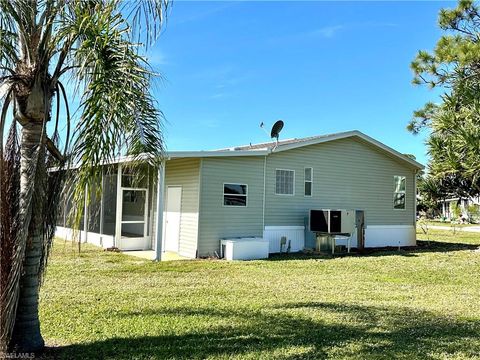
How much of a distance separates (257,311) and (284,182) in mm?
8493

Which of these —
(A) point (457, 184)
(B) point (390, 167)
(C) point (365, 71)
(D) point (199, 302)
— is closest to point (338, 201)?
(B) point (390, 167)

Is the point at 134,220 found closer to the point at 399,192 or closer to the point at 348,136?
the point at 348,136

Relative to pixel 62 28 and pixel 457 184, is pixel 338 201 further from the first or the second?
pixel 62 28

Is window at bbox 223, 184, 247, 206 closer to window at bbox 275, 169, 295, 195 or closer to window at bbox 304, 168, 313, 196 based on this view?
window at bbox 275, 169, 295, 195

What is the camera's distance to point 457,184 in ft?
54.1

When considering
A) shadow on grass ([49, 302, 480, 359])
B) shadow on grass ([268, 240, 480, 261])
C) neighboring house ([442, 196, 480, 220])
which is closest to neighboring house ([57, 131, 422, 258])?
shadow on grass ([268, 240, 480, 261])

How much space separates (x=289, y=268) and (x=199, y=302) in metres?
4.46

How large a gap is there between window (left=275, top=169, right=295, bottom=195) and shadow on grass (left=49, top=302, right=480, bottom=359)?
7.98 metres

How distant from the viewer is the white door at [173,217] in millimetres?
13821

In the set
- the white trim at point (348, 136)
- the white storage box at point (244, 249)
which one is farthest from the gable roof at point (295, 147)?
the white storage box at point (244, 249)

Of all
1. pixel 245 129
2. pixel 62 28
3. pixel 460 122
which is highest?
pixel 245 129

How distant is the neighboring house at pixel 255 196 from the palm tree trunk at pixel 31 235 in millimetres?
7301

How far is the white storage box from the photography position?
12.6m

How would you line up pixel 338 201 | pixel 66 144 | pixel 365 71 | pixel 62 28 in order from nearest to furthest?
pixel 62 28 < pixel 66 144 < pixel 338 201 < pixel 365 71
